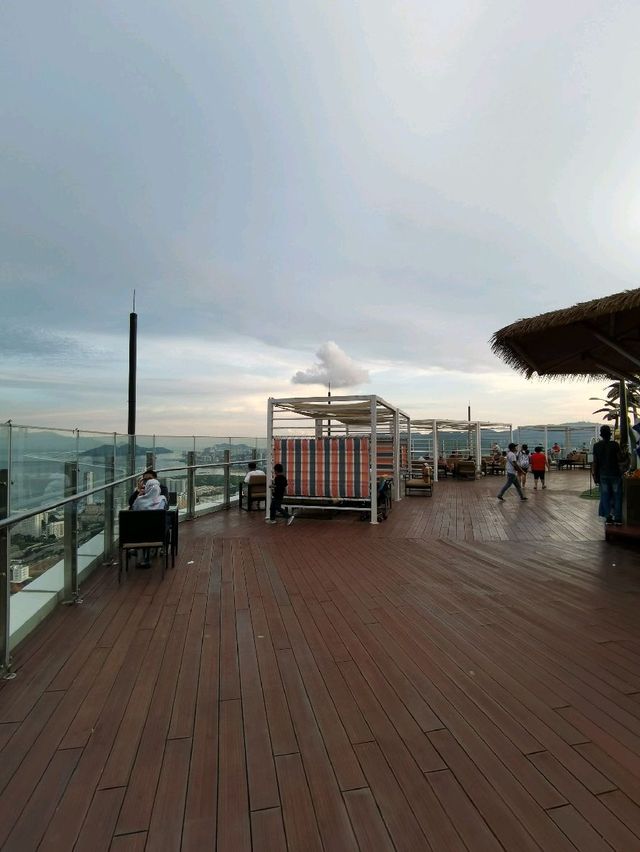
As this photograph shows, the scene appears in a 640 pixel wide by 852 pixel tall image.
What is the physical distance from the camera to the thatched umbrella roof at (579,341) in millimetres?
4340

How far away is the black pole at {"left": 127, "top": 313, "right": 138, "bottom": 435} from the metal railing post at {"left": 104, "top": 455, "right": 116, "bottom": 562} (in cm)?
788

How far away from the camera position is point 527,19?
663 cm

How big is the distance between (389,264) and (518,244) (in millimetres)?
3059

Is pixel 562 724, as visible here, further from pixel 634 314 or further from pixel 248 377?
pixel 248 377

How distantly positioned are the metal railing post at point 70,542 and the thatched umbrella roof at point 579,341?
466 cm

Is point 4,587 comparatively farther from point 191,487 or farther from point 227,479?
point 227,479

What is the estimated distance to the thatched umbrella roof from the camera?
4340 mm

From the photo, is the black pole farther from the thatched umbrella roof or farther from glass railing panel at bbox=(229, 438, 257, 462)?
the thatched umbrella roof

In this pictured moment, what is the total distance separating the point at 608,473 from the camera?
674 cm

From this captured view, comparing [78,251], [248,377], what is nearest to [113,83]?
[78,251]

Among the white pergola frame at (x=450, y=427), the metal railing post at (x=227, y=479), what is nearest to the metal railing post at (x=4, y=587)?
the metal railing post at (x=227, y=479)

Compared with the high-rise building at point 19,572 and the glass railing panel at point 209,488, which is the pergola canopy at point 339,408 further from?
the high-rise building at point 19,572

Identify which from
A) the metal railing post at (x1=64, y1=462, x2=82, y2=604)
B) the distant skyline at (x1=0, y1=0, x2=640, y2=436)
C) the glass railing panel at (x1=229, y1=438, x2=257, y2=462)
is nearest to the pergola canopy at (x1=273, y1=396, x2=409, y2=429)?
the distant skyline at (x1=0, y1=0, x2=640, y2=436)

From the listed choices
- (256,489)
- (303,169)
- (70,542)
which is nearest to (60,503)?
(70,542)
